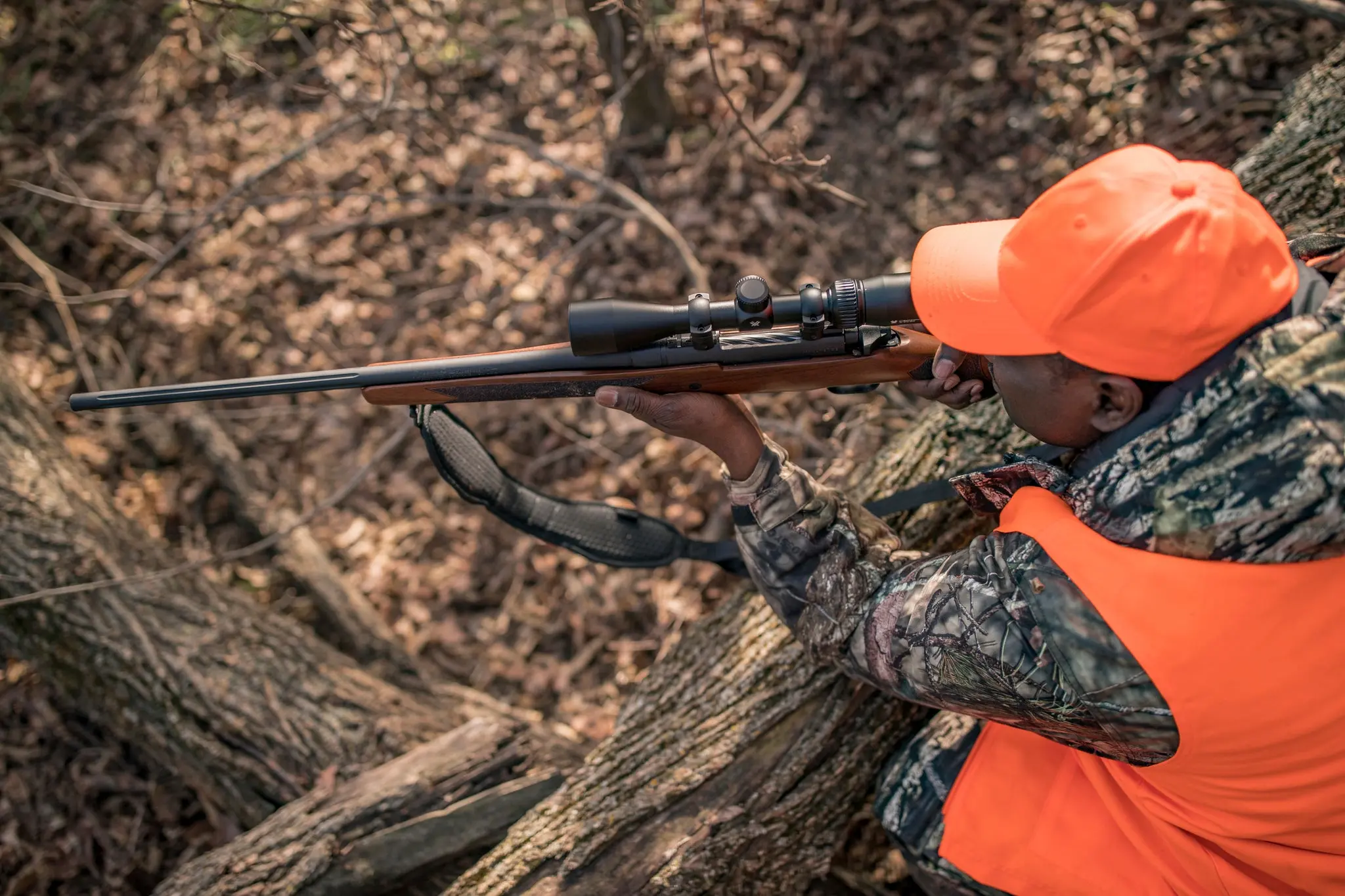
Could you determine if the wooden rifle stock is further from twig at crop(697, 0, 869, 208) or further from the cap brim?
twig at crop(697, 0, 869, 208)

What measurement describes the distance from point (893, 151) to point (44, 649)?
4881 millimetres

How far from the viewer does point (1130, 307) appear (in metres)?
1.73

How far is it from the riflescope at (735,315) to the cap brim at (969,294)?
183 millimetres

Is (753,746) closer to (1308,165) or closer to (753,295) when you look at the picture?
(753,295)

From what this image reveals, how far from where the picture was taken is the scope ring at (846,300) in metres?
2.40

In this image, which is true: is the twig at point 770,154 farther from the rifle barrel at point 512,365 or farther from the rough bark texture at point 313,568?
the rough bark texture at point 313,568

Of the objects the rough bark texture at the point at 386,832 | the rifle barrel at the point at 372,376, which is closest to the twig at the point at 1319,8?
the rifle barrel at the point at 372,376

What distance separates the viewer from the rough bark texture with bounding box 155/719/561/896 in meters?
3.18

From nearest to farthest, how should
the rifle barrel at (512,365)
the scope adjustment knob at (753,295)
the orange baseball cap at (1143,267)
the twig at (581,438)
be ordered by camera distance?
the orange baseball cap at (1143,267) → the scope adjustment knob at (753,295) → the rifle barrel at (512,365) → the twig at (581,438)

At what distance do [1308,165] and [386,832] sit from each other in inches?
165

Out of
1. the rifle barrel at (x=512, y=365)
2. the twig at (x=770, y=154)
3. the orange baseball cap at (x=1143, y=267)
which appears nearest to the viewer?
the orange baseball cap at (x=1143, y=267)

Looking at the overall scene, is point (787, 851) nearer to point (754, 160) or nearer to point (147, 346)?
point (754, 160)

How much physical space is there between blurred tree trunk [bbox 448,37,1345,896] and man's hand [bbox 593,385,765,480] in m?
0.84

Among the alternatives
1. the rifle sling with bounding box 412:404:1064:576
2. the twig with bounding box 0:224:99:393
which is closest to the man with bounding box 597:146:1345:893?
the rifle sling with bounding box 412:404:1064:576
